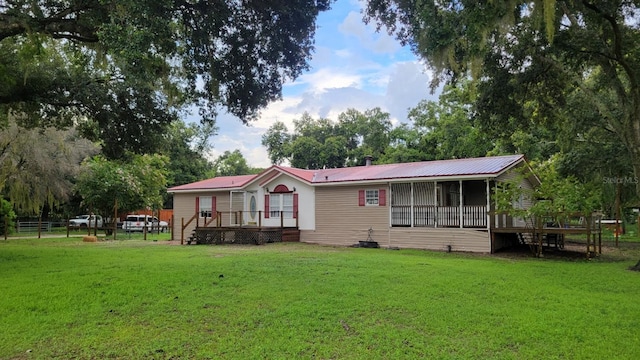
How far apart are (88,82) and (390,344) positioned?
11408 millimetres

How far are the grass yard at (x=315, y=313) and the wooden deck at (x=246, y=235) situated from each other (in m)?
9.32

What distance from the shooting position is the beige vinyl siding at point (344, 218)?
18.8m

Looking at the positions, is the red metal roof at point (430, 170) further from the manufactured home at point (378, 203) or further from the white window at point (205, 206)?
the white window at point (205, 206)

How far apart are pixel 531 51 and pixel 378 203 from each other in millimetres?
8458

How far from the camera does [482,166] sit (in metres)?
16.8

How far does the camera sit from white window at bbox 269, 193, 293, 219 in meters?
21.5

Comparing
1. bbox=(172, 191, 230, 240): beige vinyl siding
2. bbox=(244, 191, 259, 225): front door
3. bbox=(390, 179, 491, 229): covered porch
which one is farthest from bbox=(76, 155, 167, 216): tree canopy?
bbox=(390, 179, 491, 229): covered porch

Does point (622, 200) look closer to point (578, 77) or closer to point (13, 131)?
point (578, 77)

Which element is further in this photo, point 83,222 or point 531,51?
point 83,222

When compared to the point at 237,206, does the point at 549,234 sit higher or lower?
lower

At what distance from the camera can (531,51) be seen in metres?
12.8

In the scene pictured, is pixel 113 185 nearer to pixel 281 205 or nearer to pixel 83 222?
pixel 83 222

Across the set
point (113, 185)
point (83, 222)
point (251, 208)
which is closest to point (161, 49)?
point (251, 208)

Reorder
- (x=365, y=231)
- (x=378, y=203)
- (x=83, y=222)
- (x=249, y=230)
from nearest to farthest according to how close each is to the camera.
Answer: (x=378, y=203), (x=365, y=231), (x=249, y=230), (x=83, y=222)
